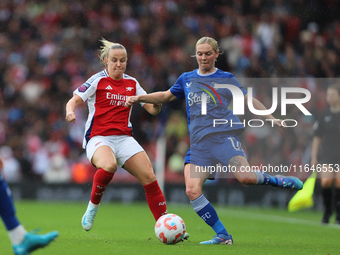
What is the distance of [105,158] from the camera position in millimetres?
5797

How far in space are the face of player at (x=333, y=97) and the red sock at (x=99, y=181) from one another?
4.47m

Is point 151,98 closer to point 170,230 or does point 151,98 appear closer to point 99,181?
point 99,181

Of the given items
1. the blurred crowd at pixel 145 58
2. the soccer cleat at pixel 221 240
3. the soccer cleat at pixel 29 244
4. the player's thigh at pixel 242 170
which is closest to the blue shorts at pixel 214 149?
the player's thigh at pixel 242 170

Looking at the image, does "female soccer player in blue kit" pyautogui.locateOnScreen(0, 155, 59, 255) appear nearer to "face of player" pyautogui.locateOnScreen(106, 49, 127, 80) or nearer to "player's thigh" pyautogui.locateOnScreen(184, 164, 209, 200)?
"player's thigh" pyautogui.locateOnScreen(184, 164, 209, 200)

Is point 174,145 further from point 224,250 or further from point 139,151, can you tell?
point 224,250

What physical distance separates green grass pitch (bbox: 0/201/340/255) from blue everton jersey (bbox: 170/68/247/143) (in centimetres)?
127

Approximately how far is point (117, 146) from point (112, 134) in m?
0.16

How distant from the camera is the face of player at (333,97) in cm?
855

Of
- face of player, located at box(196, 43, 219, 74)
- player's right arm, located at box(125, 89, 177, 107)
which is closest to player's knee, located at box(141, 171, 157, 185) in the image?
player's right arm, located at box(125, 89, 177, 107)

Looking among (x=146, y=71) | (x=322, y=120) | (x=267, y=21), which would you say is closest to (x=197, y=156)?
(x=322, y=120)

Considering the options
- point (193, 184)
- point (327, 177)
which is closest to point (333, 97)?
point (327, 177)

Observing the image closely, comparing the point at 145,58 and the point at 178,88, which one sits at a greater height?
the point at 145,58

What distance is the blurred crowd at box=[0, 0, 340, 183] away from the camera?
13367mm

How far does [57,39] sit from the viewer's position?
52.7 ft
